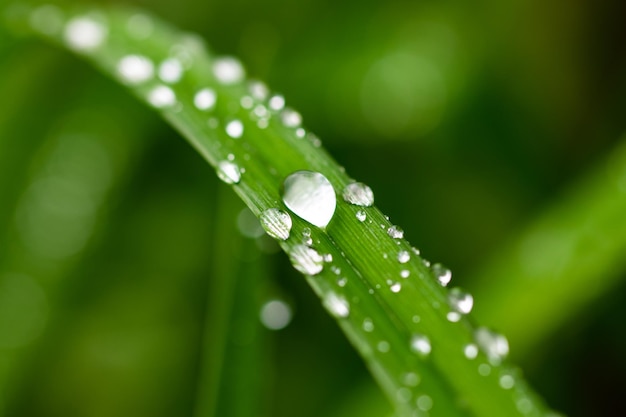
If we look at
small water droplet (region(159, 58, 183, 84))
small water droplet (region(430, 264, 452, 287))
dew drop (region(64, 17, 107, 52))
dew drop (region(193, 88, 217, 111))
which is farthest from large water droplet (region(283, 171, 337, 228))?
dew drop (region(64, 17, 107, 52))

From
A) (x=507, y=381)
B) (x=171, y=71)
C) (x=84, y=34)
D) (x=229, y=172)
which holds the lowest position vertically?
(x=507, y=381)

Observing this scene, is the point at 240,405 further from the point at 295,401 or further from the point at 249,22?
the point at 249,22

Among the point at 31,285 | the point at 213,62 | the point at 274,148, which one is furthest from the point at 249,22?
the point at 274,148

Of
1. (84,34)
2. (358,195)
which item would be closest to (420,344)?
(358,195)

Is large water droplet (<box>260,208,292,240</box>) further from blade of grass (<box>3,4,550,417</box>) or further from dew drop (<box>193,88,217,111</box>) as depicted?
dew drop (<box>193,88,217,111</box>)

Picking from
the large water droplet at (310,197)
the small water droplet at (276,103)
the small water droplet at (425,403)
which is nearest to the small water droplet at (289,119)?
the small water droplet at (276,103)

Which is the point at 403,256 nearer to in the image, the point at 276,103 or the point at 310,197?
the point at 310,197
